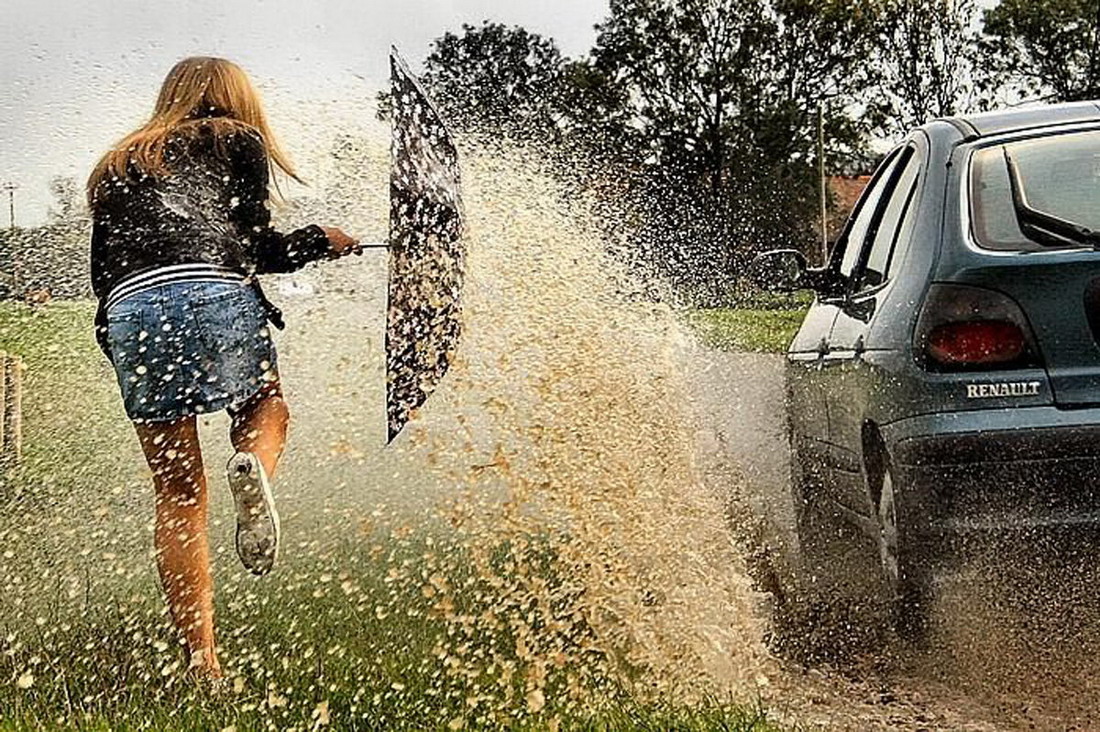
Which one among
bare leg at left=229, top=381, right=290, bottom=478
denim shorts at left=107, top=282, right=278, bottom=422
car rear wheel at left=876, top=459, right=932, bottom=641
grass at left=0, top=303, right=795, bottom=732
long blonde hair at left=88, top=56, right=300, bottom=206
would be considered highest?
long blonde hair at left=88, top=56, right=300, bottom=206

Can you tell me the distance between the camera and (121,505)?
7.41 m

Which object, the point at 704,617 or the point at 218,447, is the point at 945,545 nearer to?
the point at 704,617

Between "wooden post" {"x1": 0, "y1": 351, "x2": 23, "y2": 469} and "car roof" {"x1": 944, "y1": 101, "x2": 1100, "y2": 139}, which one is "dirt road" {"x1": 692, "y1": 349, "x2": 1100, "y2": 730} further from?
"wooden post" {"x1": 0, "y1": 351, "x2": 23, "y2": 469}

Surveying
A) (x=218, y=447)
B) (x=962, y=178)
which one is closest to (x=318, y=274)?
(x=218, y=447)

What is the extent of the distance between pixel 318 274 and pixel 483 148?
1575 mm

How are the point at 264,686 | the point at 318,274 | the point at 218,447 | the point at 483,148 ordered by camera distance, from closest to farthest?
1. the point at 264,686
2. the point at 318,274
3. the point at 218,447
4. the point at 483,148

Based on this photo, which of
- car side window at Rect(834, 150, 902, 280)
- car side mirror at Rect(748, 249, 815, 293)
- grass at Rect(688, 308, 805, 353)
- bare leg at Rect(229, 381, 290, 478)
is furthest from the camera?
grass at Rect(688, 308, 805, 353)

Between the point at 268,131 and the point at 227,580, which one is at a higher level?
the point at 268,131

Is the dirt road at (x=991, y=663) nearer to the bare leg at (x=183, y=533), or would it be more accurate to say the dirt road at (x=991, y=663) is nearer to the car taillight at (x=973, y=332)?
the car taillight at (x=973, y=332)

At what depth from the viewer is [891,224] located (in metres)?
4.84

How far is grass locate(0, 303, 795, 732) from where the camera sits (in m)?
4.02

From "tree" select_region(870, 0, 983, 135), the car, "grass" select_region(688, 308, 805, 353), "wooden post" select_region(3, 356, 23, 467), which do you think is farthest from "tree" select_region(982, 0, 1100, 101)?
the car

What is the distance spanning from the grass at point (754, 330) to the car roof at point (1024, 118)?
9729mm

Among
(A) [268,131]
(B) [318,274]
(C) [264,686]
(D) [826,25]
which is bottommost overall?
(C) [264,686]
